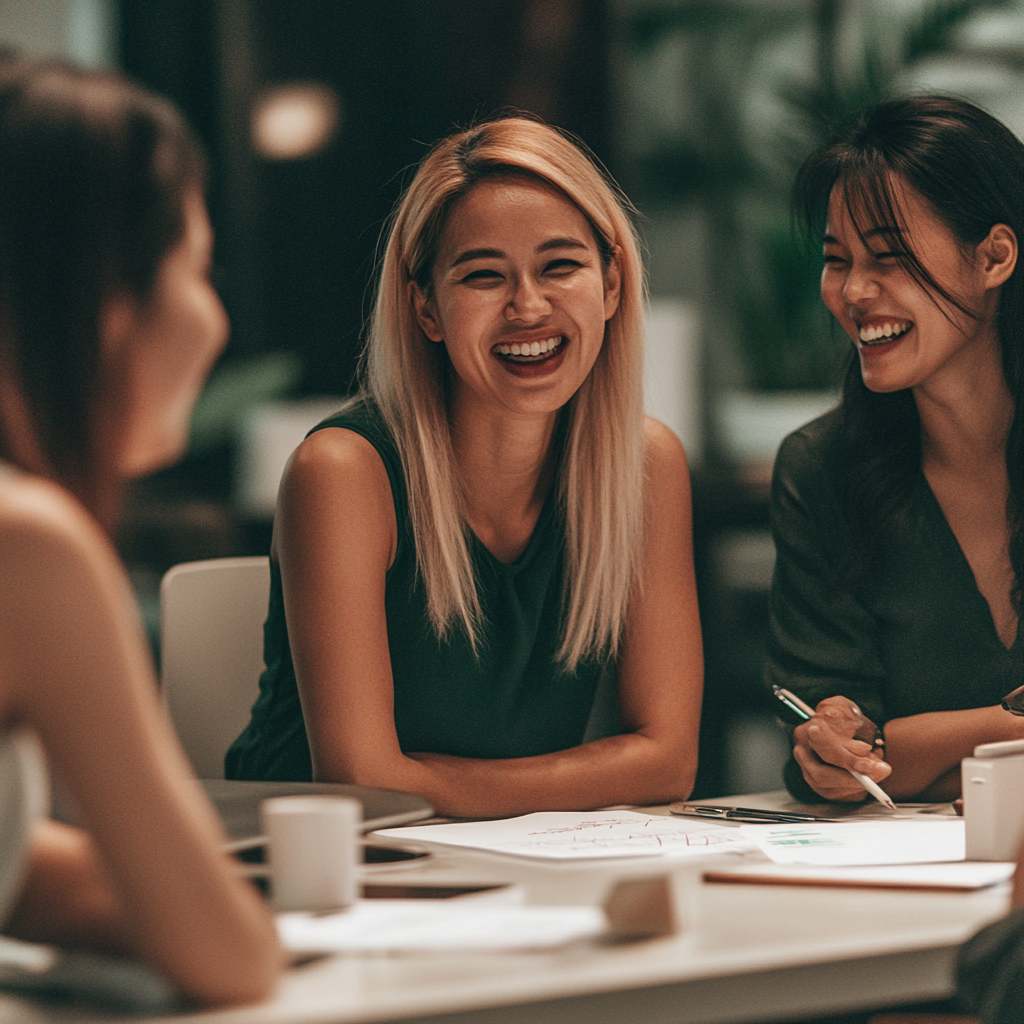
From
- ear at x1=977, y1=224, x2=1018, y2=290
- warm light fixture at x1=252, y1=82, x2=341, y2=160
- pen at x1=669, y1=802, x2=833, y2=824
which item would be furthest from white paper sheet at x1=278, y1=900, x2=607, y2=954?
warm light fixture at x1=252, y1=82, x2=341, y2=160

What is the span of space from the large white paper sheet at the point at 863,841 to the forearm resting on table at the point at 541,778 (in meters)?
0.26

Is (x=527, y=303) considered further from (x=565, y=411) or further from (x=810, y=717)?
(x=810, y=717)

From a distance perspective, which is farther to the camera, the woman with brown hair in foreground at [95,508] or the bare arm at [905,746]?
the bare arm at [905,746]

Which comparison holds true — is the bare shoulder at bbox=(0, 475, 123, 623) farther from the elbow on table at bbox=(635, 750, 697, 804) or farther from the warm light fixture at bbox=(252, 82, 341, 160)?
the warm light fixture at bbox=(252, 82, 341, 160)

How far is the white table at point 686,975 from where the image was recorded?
110 cm

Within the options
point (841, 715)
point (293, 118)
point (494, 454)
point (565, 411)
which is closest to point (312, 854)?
point (841, 715)

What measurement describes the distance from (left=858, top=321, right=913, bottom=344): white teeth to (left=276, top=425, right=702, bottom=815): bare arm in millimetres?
515

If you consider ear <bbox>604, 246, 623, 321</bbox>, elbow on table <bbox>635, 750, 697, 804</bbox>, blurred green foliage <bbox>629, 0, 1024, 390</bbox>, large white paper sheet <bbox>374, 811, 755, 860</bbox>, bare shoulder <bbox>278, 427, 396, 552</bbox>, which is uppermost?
blurred green foliage <bbox>629, 0, 1024, 390</bbox>

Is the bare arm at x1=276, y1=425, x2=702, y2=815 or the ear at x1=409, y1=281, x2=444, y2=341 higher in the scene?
the ear at x1=409, y1=281, x2=444, y2=341

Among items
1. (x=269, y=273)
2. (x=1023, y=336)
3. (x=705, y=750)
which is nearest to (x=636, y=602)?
(x=1023, y=336)

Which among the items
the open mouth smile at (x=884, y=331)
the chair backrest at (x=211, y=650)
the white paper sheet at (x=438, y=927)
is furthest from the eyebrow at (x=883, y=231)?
the white paper sheet at (x=438, y=927)

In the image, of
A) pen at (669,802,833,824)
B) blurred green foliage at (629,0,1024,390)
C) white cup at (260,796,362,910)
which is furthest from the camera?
blurred green foliage at (629,0,1024,390)

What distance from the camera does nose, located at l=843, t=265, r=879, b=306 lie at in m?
2.17

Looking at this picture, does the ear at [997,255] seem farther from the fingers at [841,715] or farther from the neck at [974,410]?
the fingers at [841,715]
